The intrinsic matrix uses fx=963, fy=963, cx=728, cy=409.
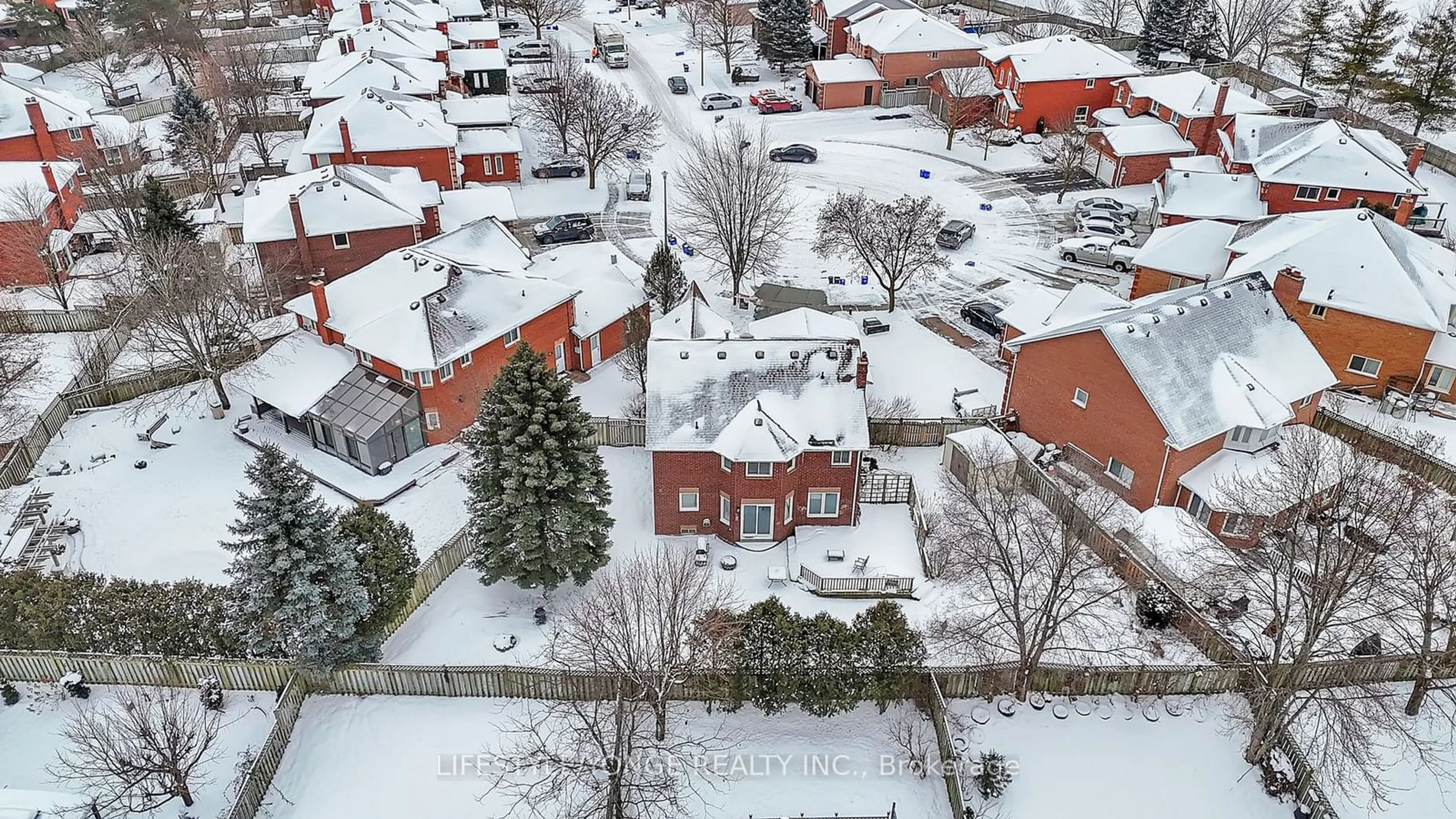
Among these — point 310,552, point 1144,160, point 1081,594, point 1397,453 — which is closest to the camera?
point 310,552

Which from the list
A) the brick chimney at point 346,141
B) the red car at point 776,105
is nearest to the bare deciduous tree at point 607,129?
the red car at point 776,105

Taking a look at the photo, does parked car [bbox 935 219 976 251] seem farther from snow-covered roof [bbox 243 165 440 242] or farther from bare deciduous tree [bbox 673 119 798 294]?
snow-covered roof [bbox 243 165 440 242]

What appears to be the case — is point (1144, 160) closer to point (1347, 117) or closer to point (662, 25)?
point (1347, 117)

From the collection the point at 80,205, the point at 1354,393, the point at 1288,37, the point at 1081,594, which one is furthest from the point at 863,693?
the point at 1288,37

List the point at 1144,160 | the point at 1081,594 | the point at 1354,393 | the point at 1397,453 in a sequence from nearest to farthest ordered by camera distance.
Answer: the point at 1081,594 < the point at 1397,453 < the point at 1354,393 < the point at 1144,160

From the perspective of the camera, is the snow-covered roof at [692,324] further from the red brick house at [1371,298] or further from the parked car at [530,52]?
the parked car at [530,52]

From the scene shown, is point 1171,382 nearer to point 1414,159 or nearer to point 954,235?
point 954,235
